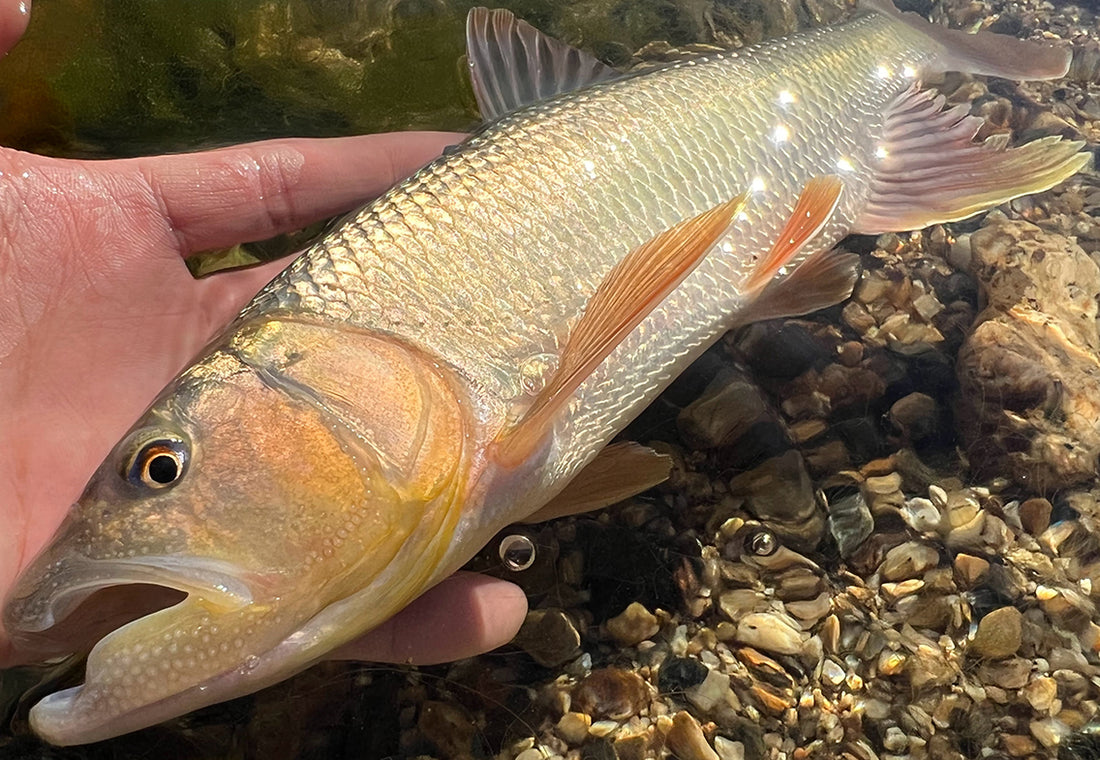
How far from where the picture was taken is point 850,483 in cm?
279

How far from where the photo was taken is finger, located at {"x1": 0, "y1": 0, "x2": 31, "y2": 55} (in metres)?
2.28

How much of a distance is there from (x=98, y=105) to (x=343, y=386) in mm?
2715

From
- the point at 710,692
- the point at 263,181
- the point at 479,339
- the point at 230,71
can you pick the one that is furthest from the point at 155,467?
the point at 230,71

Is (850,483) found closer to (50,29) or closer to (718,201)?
(718,201)

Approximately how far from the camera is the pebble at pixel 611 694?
235cm

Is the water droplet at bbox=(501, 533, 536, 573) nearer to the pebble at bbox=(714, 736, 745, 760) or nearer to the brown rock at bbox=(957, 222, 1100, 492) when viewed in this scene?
the pebble at bbox=(714, 736, 745, 760)

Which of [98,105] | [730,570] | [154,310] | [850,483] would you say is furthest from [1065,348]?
[98,105]

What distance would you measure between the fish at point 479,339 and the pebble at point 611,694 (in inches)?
22.6

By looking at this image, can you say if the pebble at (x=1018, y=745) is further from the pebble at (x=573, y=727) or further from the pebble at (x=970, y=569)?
the pebble at (x=573, y=727)

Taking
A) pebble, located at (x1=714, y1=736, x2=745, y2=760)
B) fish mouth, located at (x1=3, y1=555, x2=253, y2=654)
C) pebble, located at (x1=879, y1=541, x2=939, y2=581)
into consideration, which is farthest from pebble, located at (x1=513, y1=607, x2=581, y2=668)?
fish mouth, located at (x1=3, y1=555, x2=253, y2=654)

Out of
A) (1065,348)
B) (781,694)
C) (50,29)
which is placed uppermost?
(50,29)

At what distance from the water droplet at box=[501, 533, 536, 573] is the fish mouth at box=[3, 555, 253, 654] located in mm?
1229

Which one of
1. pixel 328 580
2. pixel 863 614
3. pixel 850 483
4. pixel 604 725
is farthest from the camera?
pixel 850 483

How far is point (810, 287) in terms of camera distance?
261cm
